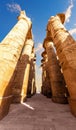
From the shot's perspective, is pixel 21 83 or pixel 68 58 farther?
pixel 21 83

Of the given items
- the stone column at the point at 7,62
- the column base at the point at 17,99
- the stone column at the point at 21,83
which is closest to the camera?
the stone column at the point at 7,62

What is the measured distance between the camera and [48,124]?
375 cm

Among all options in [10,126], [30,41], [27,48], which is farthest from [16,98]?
[30,41]

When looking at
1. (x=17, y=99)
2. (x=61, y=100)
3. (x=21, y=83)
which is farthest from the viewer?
(x=21, y=83)

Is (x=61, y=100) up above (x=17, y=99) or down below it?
below

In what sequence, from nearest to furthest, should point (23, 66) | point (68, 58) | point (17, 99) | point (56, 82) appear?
point (68, 58)
point (17, 99)
point (56, 82)
point (23, 66)

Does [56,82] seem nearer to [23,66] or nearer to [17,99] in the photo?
[23,66]

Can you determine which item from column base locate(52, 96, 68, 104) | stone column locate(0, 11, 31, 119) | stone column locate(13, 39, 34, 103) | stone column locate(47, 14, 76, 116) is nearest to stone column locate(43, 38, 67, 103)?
column base locate(52, 96, 68, 104)

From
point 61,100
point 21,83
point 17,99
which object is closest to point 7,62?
point 17,99

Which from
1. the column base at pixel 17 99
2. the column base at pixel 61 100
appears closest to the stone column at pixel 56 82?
the column base at pixel 61 100

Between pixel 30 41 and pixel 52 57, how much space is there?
4.15 metres

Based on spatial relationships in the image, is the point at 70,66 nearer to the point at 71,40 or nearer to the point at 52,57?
the point at 71,40

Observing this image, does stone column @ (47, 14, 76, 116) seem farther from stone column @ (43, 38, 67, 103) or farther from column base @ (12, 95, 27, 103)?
column base @ (12, 95, 27, 103)

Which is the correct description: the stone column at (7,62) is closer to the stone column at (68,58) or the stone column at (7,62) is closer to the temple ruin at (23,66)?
the temple ruin at (23,66)
